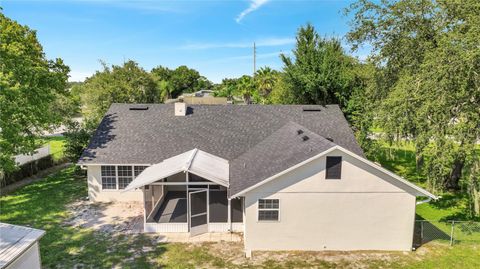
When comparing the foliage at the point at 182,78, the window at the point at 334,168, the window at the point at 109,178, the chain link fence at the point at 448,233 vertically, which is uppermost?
the foliage at the point at 182,78

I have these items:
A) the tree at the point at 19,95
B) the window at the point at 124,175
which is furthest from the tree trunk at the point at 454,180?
the tree at the point at 19,95

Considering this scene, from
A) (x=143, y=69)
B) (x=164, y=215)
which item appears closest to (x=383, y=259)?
(x=164, y=215)

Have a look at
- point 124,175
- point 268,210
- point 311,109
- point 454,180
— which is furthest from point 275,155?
point 454,180

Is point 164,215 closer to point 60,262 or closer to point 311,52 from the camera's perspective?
point 60,262

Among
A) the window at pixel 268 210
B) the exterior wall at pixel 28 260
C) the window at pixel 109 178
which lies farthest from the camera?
the window at pixel 109 178

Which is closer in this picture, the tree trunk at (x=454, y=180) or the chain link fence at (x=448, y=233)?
the chain link fence at (x=448, y=233)

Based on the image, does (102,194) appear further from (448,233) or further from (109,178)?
(448,233)

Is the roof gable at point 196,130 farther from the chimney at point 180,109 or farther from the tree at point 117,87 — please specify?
the tree at point 117,87
